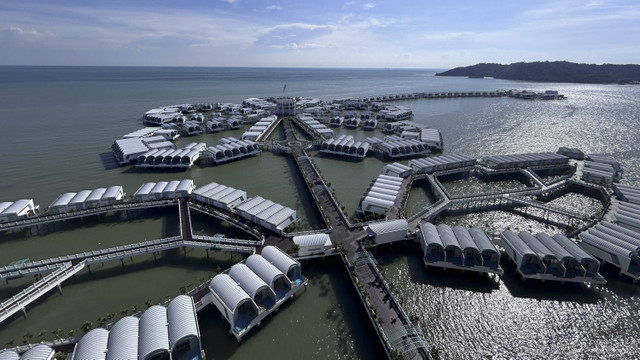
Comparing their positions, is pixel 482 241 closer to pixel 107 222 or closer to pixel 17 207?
pixel 107 222

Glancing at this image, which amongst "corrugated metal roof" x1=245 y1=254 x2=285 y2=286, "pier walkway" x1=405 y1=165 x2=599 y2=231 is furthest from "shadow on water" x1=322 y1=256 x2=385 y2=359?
"pier walkway" x1=405 y1=165 x2=599 y2=231

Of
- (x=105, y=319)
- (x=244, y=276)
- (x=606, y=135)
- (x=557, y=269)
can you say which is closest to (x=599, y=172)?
(x=557, y=269)

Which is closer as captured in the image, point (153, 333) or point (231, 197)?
point (153, 333)

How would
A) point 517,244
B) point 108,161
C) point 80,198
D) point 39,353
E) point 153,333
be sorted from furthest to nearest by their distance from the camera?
1. point 108,161
2. point 80,198
3. point 517,244
4. point 153,333
5. point 39,353

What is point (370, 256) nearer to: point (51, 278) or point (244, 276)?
point (244, 276)

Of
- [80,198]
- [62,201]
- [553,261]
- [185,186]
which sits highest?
[185,186]

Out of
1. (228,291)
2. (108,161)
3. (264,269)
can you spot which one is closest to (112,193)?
(108,161)

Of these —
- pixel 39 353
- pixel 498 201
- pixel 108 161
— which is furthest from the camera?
pixel 108 161
